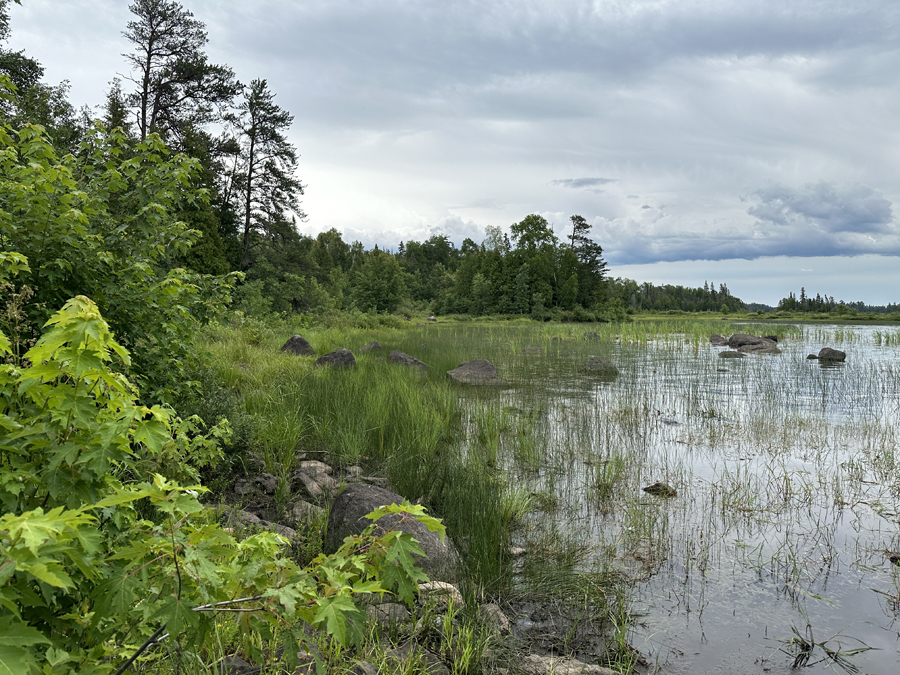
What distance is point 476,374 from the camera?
1241 centimetres

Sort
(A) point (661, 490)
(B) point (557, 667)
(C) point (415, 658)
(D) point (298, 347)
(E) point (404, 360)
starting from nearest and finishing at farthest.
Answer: (C) point (415, 658), (B) point (557, 667), (A) point (661, 490), (E) point (404, 360), (D) point (298, 347)

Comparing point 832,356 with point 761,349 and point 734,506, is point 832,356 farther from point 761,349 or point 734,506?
point 734,506

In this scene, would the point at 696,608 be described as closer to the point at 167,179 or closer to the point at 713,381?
the point at 167,179

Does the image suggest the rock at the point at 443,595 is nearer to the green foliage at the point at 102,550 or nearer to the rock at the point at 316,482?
the green foliage at the point at 102,550

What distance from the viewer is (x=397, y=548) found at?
1.73 metres

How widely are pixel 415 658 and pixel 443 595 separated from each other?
0.71 meters

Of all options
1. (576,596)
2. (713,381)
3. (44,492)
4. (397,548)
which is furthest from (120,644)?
(713,381)

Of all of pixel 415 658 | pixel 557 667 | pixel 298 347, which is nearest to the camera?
pixel 415 658

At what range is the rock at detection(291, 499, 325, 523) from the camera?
4.37m

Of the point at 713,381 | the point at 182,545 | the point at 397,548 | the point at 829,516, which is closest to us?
the point at 182,545

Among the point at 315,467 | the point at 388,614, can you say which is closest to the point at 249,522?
the point at 388,614

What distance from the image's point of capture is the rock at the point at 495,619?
304 centimetres

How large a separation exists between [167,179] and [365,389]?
439 centimetres

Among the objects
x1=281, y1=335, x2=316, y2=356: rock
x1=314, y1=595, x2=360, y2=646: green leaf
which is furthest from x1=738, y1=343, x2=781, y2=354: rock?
x1=314, y1=595, x2=360, y2=646: green leaf
